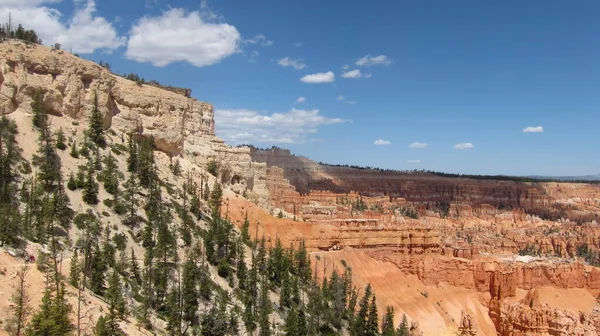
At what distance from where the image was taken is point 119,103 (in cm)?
5359

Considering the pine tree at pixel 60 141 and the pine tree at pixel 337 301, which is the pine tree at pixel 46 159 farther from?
the pine tree at pixel 337 301

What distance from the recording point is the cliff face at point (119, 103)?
4353 cm

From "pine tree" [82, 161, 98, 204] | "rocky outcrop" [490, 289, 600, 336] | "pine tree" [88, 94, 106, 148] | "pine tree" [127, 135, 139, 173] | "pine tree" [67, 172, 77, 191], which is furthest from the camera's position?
"pine tree" [88, 94, 106, 148]

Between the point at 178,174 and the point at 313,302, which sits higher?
the point at 178,174

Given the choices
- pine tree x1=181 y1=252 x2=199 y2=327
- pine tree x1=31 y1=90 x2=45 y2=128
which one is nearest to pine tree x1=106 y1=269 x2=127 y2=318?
pine tree x1=181 y1=252 x2=199 y2=327

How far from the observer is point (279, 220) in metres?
58.2

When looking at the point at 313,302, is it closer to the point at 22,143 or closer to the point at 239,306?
the point at 239,306

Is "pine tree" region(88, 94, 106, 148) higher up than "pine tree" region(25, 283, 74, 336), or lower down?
higher up

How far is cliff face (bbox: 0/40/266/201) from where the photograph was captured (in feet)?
143

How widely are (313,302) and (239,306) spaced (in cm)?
754

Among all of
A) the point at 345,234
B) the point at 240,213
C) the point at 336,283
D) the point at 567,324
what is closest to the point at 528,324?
the point at 567,324

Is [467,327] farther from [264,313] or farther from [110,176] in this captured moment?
[110,176]

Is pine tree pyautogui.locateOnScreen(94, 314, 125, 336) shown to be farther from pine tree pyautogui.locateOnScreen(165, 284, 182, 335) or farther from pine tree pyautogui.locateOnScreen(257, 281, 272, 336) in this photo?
pine tree pyautogui.locateOnScreen(257, 281, 272, 336)

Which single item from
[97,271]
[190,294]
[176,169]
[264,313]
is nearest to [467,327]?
[264,313]
